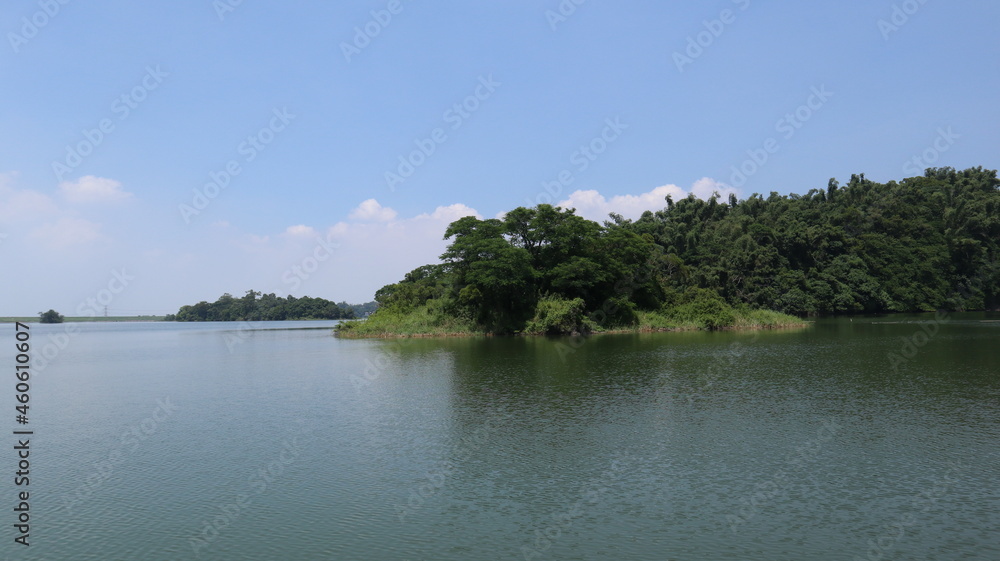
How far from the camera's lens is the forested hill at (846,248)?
86125 mm

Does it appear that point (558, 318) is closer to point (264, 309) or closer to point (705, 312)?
point (705, 312)

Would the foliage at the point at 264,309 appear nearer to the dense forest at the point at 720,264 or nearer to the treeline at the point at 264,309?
the treeline at the point at 264,309

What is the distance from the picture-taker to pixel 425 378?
30109 mm

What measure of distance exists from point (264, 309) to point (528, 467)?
175694 mm

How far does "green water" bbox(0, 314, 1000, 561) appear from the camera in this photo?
10.4m

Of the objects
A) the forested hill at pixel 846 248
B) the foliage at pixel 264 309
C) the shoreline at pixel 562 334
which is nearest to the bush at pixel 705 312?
the shoreline at pixel 562 334

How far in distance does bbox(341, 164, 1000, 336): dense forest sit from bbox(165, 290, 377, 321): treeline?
264 ft

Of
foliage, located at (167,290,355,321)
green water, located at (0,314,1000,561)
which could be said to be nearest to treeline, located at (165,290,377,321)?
foliage, located at (167,290,355,321)

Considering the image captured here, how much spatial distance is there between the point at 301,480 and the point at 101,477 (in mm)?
5130

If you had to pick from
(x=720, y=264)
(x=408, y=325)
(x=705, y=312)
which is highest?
(x=720, y=264)

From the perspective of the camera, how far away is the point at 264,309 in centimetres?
17575

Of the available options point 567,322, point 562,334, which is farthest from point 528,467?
point 562,334

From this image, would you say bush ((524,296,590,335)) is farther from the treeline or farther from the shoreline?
the treeline

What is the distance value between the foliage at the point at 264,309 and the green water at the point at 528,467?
151188 mm
